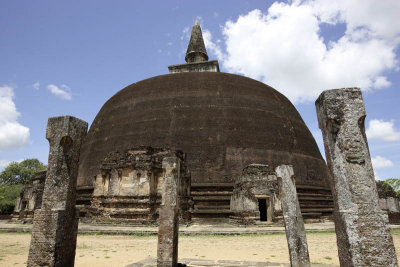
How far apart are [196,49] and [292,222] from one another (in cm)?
2424

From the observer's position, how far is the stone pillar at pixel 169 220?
16.5 ft

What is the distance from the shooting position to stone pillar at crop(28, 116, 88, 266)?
3.67m

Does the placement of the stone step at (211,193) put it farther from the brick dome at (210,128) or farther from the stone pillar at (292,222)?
the stone pillar at (292,222)

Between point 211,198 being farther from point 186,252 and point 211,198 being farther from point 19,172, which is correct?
point 19,172

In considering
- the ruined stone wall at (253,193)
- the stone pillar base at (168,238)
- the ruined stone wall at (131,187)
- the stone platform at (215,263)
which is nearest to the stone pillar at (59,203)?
the stone platform at (215,263)

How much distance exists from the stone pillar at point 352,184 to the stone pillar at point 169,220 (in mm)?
2992

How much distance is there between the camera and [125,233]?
9.95 meters

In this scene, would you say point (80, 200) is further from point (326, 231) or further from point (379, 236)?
point (379, 236)

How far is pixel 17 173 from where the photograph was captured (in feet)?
119

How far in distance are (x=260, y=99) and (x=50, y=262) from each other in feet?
57.2

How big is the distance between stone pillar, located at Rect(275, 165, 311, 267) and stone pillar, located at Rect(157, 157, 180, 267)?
2123 millimetres

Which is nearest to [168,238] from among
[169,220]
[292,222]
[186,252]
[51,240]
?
[169,220]

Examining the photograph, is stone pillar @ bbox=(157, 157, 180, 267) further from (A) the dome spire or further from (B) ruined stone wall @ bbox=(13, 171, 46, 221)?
(A) the dome spire

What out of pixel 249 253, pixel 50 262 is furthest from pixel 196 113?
pixel 50 262
